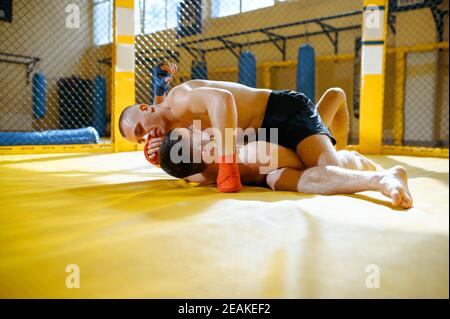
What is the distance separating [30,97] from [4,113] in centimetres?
63

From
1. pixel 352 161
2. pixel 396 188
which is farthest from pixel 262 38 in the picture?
pixel 396 188

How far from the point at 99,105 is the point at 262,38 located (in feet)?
12.6

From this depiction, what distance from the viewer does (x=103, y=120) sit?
798cm

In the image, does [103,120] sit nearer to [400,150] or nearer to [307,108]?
[400,150]

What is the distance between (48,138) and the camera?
382 cm

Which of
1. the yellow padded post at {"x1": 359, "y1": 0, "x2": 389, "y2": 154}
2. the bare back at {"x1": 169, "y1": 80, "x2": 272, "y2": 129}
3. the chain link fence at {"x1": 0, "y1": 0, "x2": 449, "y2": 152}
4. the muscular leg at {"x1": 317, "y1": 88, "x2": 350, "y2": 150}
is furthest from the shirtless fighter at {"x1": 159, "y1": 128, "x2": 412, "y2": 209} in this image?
the chain link fence at {"x1": 0, "y1": 0, "x2": 449, "y2": 152}

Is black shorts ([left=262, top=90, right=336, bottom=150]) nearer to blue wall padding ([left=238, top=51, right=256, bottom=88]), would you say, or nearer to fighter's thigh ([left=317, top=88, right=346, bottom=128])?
fighter's thigh ([left=317, top=88, right=346, bottom=128])

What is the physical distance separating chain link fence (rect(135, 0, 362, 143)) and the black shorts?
11.7 ft

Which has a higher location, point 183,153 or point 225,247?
point 183,153

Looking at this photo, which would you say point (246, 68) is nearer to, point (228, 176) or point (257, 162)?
point (257, 162)

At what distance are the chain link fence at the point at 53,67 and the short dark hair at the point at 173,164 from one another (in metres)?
6.35

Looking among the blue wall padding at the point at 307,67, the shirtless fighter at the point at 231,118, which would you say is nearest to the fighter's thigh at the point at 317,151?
the shirtless fighter at the point at 231,118
